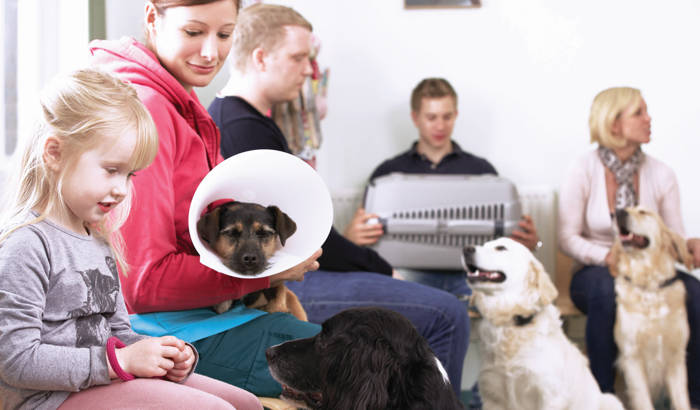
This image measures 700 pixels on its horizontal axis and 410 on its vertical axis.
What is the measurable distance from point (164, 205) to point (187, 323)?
0.24 meters

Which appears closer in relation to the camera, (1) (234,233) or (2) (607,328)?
(1) (234,233)

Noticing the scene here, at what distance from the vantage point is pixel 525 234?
8.62ft

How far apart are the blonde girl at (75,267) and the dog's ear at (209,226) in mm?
242

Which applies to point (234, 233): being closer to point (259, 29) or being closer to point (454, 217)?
point (259, 29)

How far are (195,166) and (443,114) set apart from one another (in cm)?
196

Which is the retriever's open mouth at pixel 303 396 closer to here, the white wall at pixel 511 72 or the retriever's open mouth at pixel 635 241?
the retriever's open mouth at pixel 635 241

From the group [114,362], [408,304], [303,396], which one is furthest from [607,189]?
[114,362]

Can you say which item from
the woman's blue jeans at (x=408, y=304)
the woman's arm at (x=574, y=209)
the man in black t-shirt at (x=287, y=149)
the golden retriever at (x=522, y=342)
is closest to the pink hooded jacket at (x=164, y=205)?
the man in black t-shirt at (x=287, y=149)

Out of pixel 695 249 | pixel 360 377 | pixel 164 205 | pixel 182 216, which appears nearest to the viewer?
pixel 360 377

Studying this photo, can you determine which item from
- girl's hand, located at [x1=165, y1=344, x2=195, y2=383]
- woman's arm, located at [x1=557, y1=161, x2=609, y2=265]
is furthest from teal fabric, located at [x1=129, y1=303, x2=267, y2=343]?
woman's arm, located at [x1=557, y1=161, x2=609, y2=265]

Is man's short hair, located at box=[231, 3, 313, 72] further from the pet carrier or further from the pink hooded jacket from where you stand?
the pet carrier

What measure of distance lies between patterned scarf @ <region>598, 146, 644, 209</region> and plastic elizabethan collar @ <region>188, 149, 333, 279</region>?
72.3 inches

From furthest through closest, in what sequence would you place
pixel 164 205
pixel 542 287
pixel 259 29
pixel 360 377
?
pixel 542 287, pixel 259 29, pixel 164 205, pixel 360 377

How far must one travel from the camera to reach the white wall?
3.12 meters
